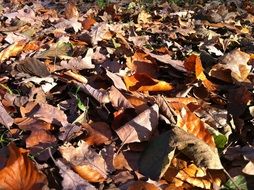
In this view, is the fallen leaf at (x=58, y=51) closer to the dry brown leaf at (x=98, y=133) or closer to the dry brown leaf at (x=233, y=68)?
the dry brown leaf at (x=98, y=133)

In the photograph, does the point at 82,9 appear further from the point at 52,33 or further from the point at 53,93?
the point at 53,93

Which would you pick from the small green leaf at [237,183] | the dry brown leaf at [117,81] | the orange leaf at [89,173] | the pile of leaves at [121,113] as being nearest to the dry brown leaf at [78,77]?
the pile of leaves at [121,113]

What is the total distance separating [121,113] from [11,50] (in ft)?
3.12

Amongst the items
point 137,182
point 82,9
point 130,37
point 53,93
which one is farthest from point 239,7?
point 137,182

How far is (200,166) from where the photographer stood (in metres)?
1.47

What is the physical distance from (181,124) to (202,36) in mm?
1451

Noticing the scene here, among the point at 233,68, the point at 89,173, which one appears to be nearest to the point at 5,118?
the point at 89,173

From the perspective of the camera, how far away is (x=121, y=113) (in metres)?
1.72

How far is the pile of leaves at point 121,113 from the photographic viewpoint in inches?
57.5

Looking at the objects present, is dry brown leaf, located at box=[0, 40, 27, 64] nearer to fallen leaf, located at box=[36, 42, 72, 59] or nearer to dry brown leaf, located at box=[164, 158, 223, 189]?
fallen leaf, located at box=[36, 42, 72, 59]

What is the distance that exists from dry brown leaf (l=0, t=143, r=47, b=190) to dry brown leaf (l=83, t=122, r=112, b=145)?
31 centimetres

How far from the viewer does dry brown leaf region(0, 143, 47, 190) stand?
4.37 feet

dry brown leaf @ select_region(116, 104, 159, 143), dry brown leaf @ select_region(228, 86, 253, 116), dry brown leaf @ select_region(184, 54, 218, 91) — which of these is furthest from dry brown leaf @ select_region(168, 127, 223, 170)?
dry brown leaf @ select_region(184, 54, 218, 91)

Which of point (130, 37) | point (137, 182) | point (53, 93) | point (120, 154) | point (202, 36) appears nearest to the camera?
point (137, 182)
